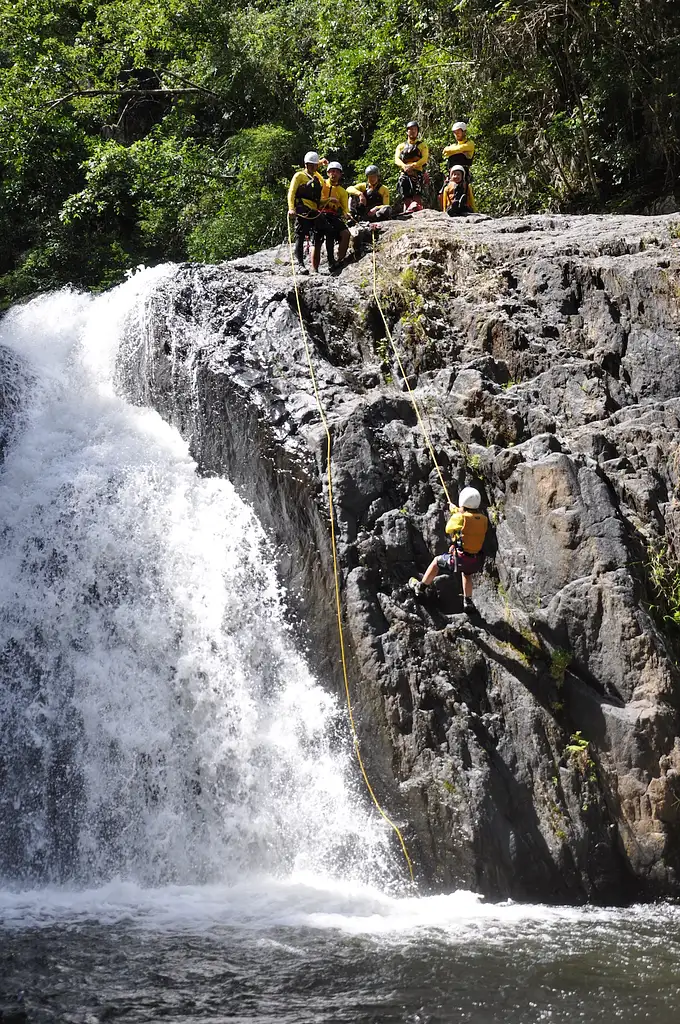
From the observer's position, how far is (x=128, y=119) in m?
23.0

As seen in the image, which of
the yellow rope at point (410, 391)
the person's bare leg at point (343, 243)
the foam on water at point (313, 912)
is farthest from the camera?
the person's bare leg at point (343, 243)

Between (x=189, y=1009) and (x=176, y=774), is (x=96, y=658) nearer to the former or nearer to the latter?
(x=176, y=774)

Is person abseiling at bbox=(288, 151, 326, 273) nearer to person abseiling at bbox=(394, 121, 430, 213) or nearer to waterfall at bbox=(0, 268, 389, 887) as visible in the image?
person abseiling at bbox=(394, 121, 430, 213)

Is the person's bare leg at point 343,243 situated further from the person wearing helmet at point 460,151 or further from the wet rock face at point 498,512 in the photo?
the person wearing helmet at point 460,151

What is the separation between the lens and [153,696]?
8633 mm

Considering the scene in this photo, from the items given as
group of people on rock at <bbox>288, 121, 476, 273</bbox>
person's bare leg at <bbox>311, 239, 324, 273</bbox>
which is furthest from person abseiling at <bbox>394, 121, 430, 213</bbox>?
person's bare leg at <bbox>311, 239, 324, 273</bbox>

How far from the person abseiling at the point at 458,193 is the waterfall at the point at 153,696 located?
477cm

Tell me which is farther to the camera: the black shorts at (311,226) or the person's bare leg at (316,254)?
the person's bare leg at (316,254)

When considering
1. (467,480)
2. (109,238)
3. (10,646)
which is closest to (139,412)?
(10,646)

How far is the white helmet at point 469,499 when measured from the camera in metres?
8.25

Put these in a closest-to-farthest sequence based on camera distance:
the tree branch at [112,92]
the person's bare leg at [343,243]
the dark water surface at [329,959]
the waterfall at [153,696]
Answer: the dark water surface at [329,959] < the waterfall at [153,696] < the person's bare leg at [343,243] < the tree branch at [112,92]

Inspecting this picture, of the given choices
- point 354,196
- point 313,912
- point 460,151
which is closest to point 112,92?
point 354,196

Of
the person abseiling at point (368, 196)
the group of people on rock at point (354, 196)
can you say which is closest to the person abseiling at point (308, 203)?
the group of people on rock at point (354, 196)

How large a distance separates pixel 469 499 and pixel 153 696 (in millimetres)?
3493
